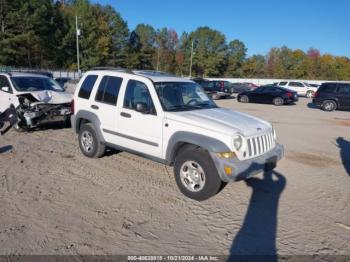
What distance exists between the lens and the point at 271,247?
140 inches

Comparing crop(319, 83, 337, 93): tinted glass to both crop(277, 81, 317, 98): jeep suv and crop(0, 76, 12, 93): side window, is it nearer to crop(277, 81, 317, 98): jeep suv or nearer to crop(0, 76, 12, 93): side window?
crop(277, 81, 317, 98): jeep suv

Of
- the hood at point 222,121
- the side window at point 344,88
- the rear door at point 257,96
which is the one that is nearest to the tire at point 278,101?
the rear door at point 257,96

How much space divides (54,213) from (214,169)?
2347 millimetres

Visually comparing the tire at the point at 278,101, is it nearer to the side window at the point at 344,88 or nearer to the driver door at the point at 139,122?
the side window at the point at 344,88

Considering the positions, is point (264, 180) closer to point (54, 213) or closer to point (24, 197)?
point (54, 213)

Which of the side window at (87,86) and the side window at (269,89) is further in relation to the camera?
the side window at (269,89)

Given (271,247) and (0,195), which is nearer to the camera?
(271,247)

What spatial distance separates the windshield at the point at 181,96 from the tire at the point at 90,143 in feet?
6.23

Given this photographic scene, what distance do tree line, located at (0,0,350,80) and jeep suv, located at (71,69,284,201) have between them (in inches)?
1899

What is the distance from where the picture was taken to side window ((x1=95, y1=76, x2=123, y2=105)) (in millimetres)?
5829

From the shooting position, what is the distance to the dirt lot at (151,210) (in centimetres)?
353

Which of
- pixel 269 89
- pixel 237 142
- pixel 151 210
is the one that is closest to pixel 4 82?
pixel 151 210

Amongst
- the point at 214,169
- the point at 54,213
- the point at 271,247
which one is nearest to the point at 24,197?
the point at 54,213

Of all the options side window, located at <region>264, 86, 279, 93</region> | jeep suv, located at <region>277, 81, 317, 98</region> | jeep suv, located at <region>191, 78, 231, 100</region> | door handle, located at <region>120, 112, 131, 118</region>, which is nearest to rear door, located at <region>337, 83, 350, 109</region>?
side window, located at <region>264, 86, 279, 93</region>
